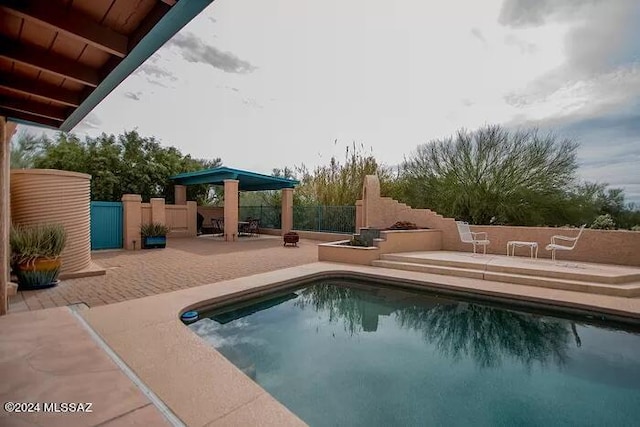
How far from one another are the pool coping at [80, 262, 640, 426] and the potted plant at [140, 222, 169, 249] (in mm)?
6573

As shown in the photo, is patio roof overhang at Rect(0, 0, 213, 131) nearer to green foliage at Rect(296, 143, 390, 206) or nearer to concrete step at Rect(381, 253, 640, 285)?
concrete step at Rect(381, 253, 640, 285)

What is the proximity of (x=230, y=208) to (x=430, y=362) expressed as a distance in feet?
39.8

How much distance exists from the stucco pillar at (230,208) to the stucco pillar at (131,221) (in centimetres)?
373

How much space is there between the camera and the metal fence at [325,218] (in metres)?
14.3

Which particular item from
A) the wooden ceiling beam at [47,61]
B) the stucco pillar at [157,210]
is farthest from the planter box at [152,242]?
the wooden ceiling beam at [47,61]

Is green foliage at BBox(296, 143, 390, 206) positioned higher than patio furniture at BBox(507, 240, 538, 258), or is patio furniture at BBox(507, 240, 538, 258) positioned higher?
green foliage at BBox(296, 143, 390, 206)

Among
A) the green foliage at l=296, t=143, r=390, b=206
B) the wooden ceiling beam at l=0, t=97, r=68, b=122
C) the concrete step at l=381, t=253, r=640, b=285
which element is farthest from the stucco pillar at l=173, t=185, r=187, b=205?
the wooden ceiling beam at l=0, t=97, r=68, b=122

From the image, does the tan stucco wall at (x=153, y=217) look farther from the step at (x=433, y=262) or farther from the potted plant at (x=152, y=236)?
the step at (x=433, y=262)

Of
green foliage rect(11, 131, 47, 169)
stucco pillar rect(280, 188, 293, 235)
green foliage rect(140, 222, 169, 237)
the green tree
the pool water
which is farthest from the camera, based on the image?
green foliage rect(11, 131, 47, 169)

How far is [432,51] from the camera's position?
1063 cm

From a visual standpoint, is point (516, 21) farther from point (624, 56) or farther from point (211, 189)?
point (211, 189)

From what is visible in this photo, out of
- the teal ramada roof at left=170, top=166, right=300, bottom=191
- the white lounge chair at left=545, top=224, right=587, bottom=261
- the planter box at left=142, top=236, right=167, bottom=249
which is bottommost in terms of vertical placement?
the planter box at left=142, top=236, right=167, bottom=249

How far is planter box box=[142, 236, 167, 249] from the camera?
11516 mm

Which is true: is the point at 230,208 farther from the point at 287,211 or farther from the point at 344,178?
the point at 344,178
